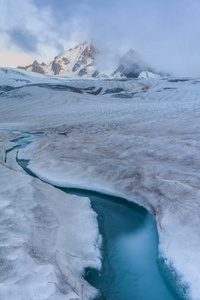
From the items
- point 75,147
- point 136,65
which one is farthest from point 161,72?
point 75,147

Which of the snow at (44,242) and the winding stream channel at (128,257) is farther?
the winding stream channel at (128,257)

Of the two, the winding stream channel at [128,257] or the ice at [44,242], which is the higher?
the ice at [44,242]

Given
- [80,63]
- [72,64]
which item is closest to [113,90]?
[80,63]

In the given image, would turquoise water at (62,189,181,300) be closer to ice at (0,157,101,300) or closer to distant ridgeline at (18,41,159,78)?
ice at (0,157,101,300)

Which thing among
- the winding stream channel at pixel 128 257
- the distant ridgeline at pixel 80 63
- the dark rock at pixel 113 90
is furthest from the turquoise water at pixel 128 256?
the distant ridgeline at pixel 80 63

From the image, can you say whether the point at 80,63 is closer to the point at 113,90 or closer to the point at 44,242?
the point at 113,90

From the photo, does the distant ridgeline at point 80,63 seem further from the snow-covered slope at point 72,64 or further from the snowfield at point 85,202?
the snowfield at point 85,202

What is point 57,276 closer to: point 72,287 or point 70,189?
point 72,287

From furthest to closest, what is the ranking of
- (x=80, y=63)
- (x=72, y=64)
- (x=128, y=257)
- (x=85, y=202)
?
(x=72, y=64) < (x=80, y=63) < (x=85, y=202) < (x=128, y=257)

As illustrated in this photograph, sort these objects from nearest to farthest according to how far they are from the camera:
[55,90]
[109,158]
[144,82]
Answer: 1. [109,158]
2. [55,90]
3. [144,82]
